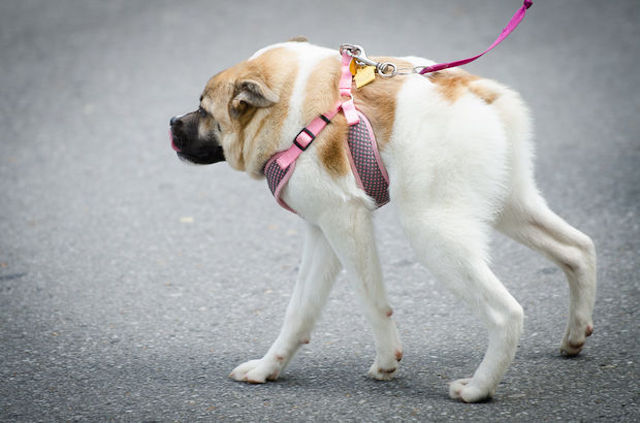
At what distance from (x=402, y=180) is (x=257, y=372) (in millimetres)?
1190

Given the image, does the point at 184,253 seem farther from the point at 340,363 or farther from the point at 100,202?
the point at 340,363

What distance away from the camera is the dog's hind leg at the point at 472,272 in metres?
3.15

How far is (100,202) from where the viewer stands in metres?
6.40

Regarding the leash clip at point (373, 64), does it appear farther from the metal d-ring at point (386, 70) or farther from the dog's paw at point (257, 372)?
the dog's paw at point (257, 372)

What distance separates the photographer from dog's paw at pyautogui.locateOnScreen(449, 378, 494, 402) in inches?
129

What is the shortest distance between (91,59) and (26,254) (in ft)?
15.7

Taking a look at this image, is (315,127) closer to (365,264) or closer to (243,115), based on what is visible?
(243,115)

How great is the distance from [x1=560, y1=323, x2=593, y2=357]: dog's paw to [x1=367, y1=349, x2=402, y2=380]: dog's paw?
2.74 feet

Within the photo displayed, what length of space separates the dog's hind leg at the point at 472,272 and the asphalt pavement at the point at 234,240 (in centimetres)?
27

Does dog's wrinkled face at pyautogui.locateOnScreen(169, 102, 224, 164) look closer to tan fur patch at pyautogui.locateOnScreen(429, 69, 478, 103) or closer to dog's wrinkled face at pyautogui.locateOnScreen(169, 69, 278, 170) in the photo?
dog's wrinkled face at pyautogui.locateOnScreen(169, 69, 278, 170)

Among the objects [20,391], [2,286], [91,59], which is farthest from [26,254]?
[91,59]

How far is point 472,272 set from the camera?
316 centimetres

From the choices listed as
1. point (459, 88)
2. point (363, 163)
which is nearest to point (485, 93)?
point (459, 88)

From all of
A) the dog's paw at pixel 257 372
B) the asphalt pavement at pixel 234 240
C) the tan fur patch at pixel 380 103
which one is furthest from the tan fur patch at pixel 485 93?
the dog's paw at pixel 257 372
